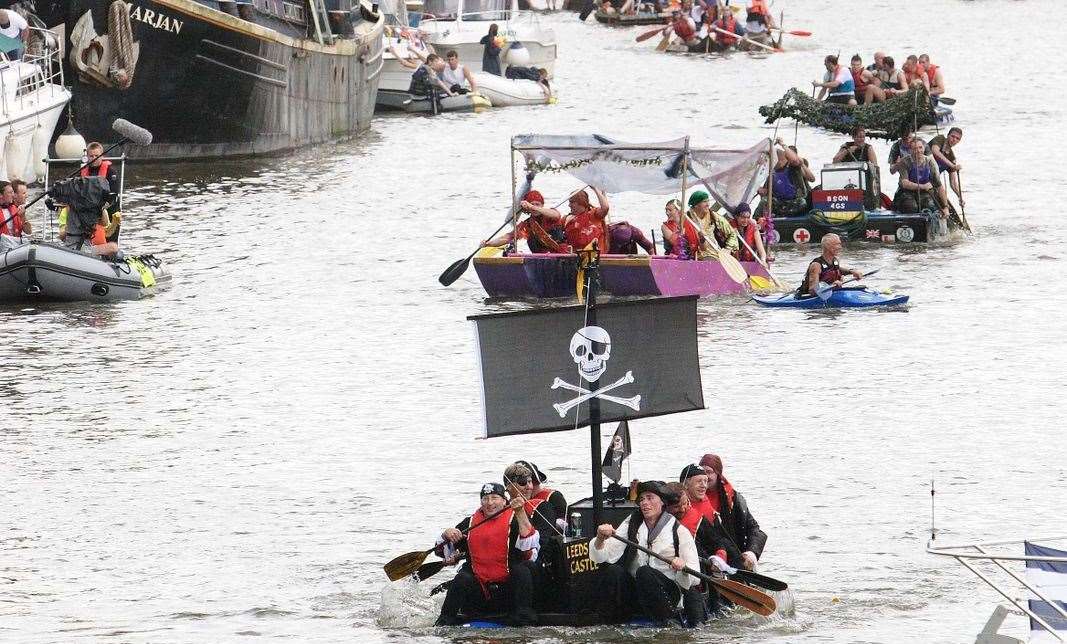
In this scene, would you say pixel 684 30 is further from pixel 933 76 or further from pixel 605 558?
pixel 605 558

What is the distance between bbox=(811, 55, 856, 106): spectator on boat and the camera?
46312 millimetres

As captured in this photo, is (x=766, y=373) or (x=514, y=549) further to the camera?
(x=766, y=373)

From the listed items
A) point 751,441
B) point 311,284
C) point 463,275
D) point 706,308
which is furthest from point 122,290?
point 751,441

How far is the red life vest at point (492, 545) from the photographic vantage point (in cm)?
1354

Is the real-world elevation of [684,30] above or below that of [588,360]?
above

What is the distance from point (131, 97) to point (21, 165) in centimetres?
488

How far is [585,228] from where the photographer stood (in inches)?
1030

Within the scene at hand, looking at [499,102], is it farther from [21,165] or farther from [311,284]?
[311,284]

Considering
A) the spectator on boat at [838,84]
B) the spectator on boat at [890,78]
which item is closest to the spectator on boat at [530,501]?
the spectator on boat at [838,84]

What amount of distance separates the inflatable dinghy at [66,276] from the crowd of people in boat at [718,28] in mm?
38358

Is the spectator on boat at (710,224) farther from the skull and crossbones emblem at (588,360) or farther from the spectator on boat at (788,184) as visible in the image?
the skull and crossbones emblem at (588,360)

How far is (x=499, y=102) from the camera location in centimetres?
5119

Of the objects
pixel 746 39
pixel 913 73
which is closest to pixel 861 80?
pixel 913 73

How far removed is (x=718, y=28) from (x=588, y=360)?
4985 cm
